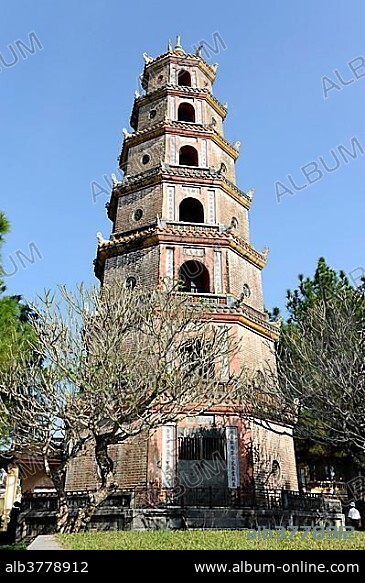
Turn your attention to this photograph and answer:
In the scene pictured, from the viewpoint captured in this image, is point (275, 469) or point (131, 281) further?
point (131, 281)

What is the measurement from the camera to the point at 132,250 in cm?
1673

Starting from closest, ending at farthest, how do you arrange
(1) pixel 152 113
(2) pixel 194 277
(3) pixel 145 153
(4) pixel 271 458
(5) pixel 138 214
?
(4) pixel 271 458
(2) pixel 194 277
(5) pixel 138 214
(3) pixel 145 153
(1) pixel 152 113

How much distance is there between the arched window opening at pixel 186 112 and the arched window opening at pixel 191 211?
13.0ft

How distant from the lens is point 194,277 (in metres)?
17.1

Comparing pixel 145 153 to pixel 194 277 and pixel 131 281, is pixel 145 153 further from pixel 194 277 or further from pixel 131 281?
pixel 131 281

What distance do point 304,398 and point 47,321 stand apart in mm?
6697

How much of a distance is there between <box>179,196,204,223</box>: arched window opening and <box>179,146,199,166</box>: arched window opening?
61.7 inches

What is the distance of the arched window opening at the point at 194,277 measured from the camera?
1658 centimetres

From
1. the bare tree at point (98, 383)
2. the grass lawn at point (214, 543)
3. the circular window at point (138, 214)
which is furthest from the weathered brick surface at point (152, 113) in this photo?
the grass lawn at point (214, 543)
